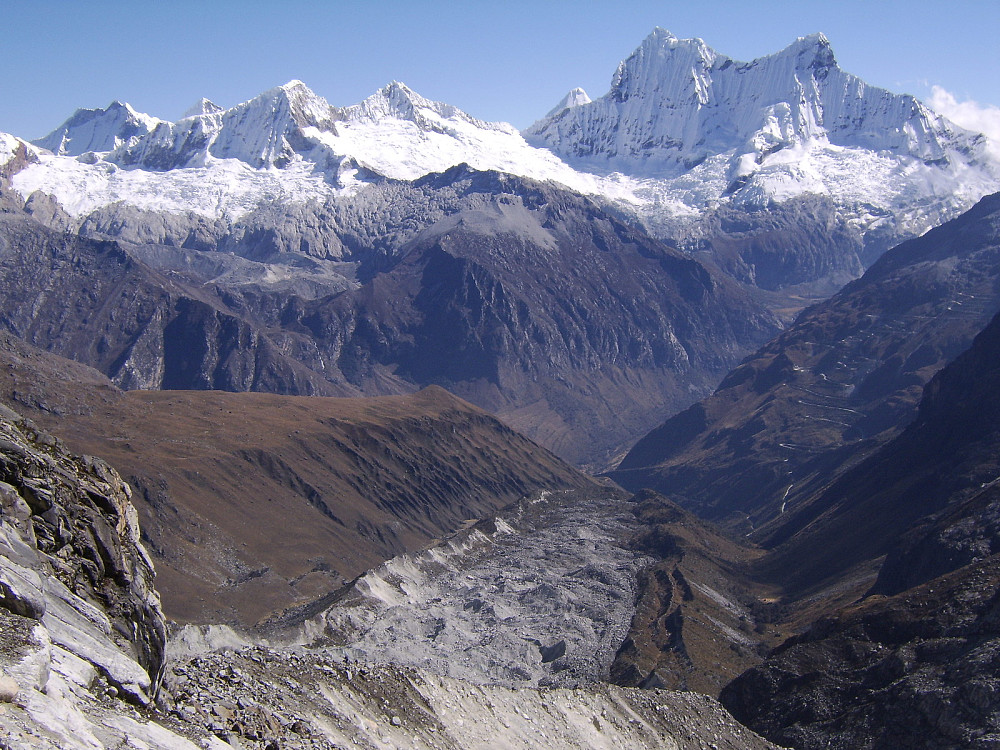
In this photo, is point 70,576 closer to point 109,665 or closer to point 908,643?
point 109,665

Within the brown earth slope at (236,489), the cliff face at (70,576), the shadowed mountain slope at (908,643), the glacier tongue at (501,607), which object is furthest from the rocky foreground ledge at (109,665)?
the brown earth slope at (236,489)

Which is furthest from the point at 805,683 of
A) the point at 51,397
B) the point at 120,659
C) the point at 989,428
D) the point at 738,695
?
the point at 51,397

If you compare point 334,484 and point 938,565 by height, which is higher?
point 938,565

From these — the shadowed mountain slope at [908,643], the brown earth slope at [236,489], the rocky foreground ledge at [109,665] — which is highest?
the shadowed mountain slope at [908,643]

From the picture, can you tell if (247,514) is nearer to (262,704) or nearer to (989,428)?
(989,428)

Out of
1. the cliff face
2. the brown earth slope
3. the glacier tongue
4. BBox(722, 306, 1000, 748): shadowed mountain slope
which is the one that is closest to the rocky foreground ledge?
the cliff face

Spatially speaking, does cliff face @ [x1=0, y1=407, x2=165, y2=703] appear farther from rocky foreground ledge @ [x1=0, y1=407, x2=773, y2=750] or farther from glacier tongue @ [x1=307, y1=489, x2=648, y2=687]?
glacier tongue @ [x1=307, y1=489, x2=648, y2=687]

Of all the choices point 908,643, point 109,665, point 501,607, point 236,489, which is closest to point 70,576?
point 109,665

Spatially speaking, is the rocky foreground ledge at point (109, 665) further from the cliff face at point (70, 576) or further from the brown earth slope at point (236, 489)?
the brown earth slope at point (236, 489)
